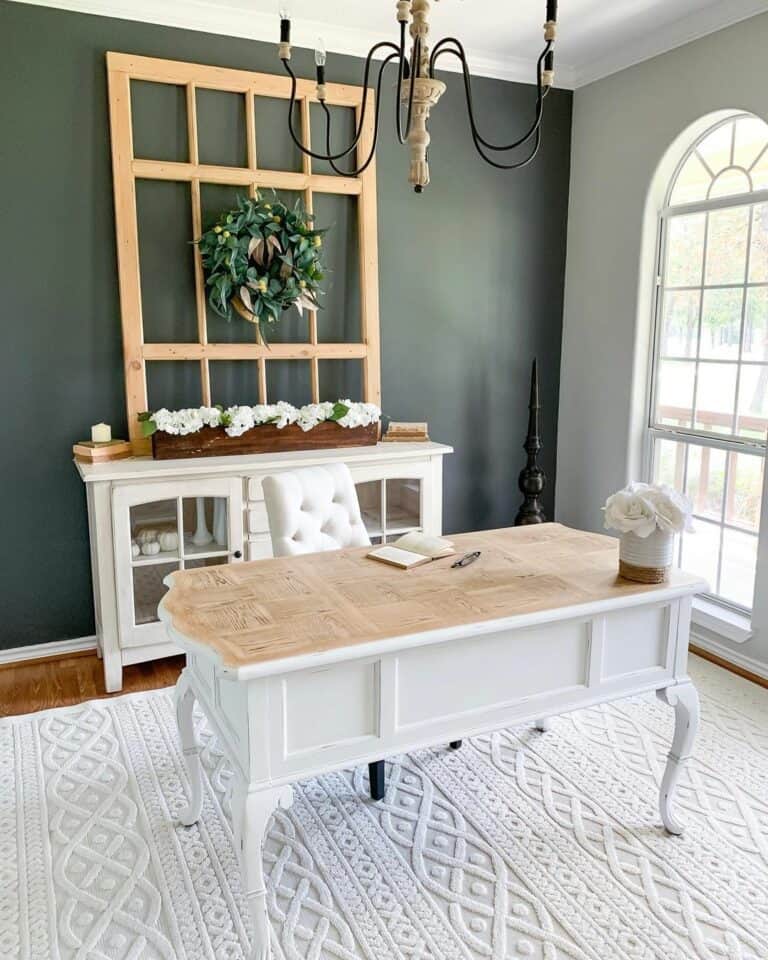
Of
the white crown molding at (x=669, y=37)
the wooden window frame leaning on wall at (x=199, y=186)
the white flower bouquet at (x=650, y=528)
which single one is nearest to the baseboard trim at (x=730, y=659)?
the white flower bouquet at (x=650, y=528)

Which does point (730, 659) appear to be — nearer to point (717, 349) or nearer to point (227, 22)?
point (717, 349)

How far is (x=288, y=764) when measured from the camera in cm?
172

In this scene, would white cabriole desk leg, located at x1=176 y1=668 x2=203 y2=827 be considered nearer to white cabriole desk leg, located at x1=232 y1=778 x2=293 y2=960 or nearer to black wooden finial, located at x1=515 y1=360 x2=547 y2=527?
white cabriole desk leg, located at x1=232 y1=778 x2=293 y2=960

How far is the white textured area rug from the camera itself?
6.27 feet

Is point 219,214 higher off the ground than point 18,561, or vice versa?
point 219,214

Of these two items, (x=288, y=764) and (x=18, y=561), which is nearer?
(x=288, y=764)

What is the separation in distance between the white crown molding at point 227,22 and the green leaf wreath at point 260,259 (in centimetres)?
72

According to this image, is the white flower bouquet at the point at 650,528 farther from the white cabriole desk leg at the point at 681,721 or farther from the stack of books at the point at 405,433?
the stack of books at the point at 405,433

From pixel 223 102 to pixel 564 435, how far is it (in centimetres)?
252

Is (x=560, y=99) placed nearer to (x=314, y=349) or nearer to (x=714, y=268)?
(x=714, y=268)

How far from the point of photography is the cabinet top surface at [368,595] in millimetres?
1765

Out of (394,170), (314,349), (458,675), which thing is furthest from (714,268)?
(458,675)

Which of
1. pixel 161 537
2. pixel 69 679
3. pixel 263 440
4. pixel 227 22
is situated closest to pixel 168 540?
pixel 161 537

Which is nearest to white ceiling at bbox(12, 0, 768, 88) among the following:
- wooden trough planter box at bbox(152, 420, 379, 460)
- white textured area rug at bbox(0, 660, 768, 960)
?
wooden trough planter box at bbox(152, 420, 379, 460)
